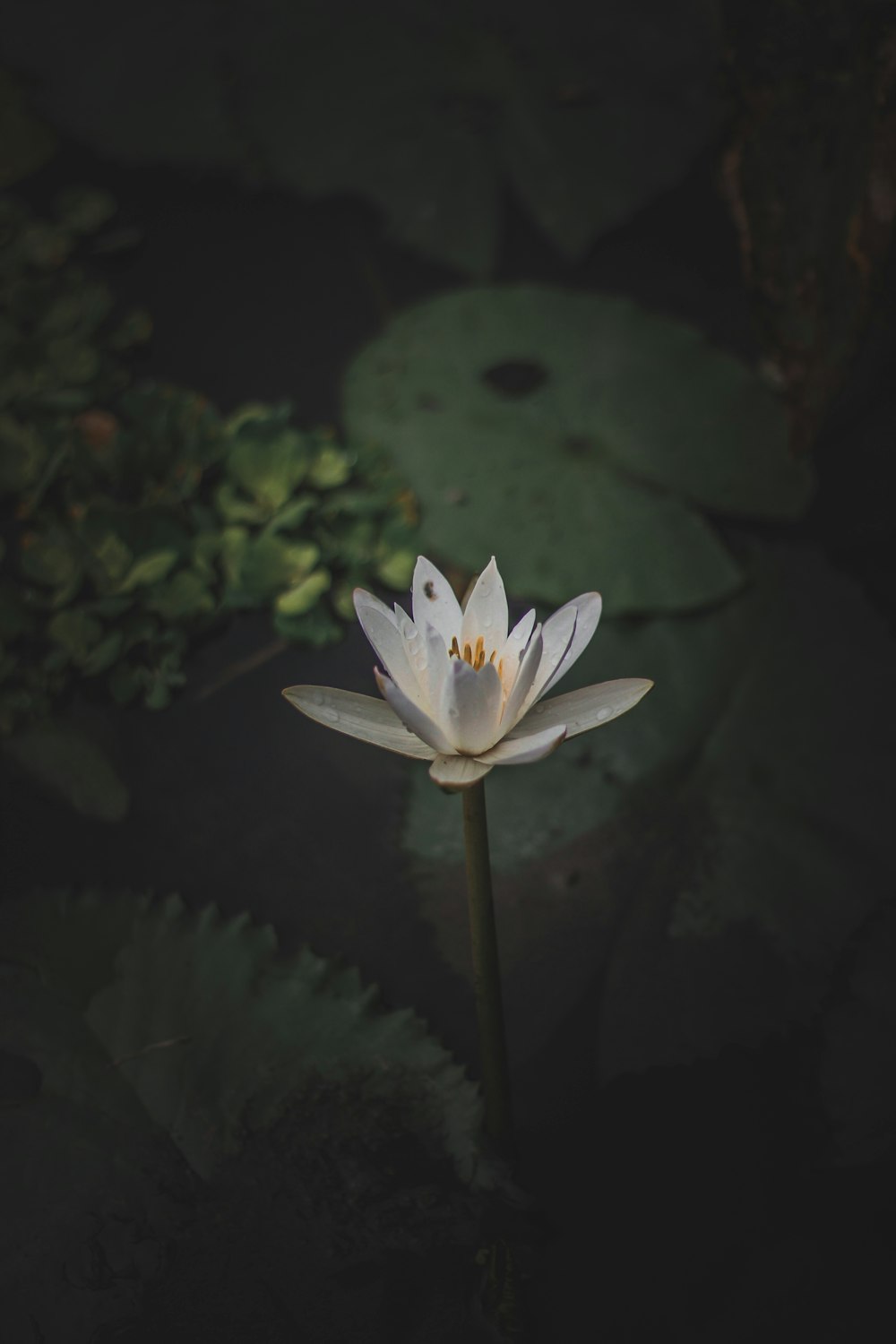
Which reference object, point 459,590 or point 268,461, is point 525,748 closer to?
point 459,590

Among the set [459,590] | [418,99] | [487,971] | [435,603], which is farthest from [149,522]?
[418,99]

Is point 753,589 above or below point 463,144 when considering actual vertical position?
below

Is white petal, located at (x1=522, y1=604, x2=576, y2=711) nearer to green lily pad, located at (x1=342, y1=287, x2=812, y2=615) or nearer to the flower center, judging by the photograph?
the flower center

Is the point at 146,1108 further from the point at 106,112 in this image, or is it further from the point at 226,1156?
the point at 106,112

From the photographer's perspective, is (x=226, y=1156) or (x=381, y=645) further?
(x=226, y=1156)

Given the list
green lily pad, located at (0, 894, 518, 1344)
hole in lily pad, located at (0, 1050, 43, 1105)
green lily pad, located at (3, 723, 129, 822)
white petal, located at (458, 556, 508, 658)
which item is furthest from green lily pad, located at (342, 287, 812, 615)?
hole in lily pad, located at (0, 1050, 43, 1105)

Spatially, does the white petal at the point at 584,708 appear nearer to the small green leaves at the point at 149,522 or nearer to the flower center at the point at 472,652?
the flower center at the point at 472,652

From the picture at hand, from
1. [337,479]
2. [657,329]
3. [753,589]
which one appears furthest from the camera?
[657,329]

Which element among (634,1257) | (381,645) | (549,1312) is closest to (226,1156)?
(549,1312)
